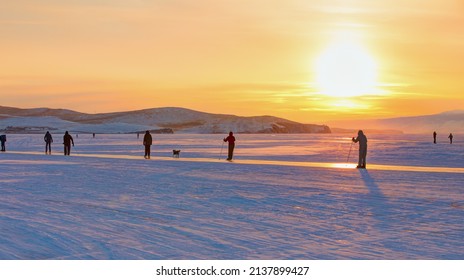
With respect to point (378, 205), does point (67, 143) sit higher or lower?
higher

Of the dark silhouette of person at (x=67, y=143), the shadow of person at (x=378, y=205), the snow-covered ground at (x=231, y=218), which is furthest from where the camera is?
the dark silhouette of person at (x=67, y=143)

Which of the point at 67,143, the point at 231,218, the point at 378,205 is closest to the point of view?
the point at 231,218

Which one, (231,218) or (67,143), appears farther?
(67,143)

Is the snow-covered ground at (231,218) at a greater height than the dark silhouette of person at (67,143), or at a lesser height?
lesser

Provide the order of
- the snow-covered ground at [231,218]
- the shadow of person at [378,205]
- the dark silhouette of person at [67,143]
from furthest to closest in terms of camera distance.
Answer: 1. the dark silhouette of person at [67,143]
2. the shadow of person at [378,205]
3. the snow-covered ground at [231,218]

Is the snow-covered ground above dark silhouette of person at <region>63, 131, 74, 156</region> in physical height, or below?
below

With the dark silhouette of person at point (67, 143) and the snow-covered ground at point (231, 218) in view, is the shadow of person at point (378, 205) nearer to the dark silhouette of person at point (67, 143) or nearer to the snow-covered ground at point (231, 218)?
the snow-covered ground at point (231, 218)

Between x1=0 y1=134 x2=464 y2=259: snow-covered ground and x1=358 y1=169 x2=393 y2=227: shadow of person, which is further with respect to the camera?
x1=358 y1=169 x2=393 y2=227: shadow of person

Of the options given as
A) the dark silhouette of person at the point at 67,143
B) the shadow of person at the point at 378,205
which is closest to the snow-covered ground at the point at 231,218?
the shadow of person at the point at 378,205

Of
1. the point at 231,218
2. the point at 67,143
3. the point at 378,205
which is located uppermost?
the point at 67,143

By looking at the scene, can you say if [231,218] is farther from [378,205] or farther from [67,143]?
[67,143]

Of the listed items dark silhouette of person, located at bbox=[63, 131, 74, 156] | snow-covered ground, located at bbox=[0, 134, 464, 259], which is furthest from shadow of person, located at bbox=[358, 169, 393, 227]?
dark silhouette of person, located at bbox=[63, 131, 74, 156]

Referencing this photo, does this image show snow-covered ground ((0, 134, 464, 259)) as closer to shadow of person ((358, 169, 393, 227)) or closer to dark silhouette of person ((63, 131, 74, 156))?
shadow of person ((358, 169, 393, 227))

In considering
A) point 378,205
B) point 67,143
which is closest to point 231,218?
point 378,205
